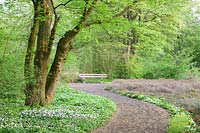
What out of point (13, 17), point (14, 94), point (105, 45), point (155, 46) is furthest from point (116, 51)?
point (14, 94)

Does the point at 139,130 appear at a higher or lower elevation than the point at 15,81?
lower

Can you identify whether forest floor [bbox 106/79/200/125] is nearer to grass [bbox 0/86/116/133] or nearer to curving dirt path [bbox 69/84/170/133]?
curving dirt path [bbox 69/84/170/133]

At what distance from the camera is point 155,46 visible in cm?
3067

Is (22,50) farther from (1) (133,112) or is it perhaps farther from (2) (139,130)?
(2) (139,130)

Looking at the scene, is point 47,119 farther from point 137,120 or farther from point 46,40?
point 46,40

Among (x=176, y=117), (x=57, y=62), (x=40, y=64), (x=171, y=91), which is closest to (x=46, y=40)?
(x=40, y=64)

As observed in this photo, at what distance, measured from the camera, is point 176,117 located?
10.1 m

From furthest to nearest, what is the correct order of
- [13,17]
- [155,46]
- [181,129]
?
[155,46]
[13,17]
[181,129]

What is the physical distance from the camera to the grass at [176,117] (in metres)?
8.60

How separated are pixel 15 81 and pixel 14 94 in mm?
857

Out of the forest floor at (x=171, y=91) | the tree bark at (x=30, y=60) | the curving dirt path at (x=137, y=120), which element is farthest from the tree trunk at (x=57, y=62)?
the forest floor at (x=171, y=91)

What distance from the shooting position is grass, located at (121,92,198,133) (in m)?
8.60

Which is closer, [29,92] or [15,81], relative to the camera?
[15,81]

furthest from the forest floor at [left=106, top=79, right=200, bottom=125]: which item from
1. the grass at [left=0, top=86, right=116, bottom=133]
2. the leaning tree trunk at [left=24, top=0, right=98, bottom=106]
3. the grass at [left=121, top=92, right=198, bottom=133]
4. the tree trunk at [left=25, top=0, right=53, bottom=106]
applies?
the tree trunk at [left=25, top=0, right=53, bottom=106]
